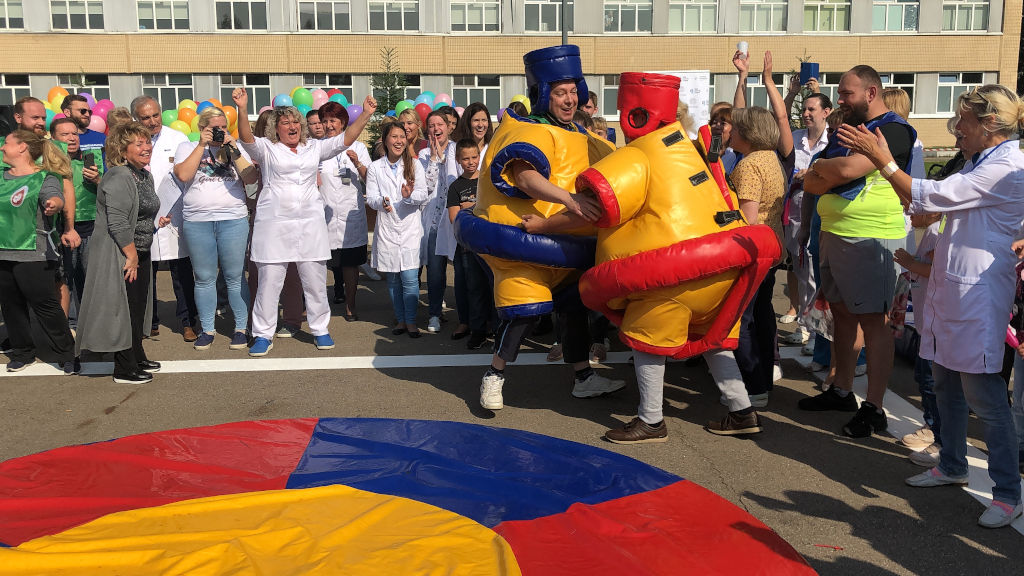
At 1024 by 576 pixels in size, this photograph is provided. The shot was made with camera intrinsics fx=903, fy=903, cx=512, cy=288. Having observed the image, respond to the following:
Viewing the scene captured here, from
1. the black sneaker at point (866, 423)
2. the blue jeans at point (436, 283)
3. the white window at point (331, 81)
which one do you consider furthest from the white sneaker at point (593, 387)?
the white window at point (331, 81)

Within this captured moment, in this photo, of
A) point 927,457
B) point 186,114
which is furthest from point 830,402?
point 186,114

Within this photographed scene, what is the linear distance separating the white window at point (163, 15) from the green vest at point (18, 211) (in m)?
30.3

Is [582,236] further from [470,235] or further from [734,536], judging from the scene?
[734,536]

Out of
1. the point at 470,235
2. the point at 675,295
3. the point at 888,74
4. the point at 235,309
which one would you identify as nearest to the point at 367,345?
the point at 235,309

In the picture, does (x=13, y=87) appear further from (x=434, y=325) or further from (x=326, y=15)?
(x=434, y=325)

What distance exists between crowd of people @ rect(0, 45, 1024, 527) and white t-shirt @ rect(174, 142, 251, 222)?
0.02 m

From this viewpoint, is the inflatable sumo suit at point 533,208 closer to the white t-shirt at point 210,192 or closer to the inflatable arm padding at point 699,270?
the inflatable arm padding at point 699,270

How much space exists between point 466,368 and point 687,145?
8.88 feet

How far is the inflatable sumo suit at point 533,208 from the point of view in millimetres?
5109

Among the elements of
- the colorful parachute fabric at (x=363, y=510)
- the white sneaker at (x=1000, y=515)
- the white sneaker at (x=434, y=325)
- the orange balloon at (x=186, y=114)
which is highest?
the orange balloon at (x=186, y=114)

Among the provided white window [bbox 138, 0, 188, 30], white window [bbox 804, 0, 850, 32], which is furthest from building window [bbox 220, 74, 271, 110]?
white window [bbox 804, 0, 850, 32]

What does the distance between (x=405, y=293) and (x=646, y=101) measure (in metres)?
3.61

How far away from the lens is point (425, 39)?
35062mm

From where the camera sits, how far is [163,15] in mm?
33938
